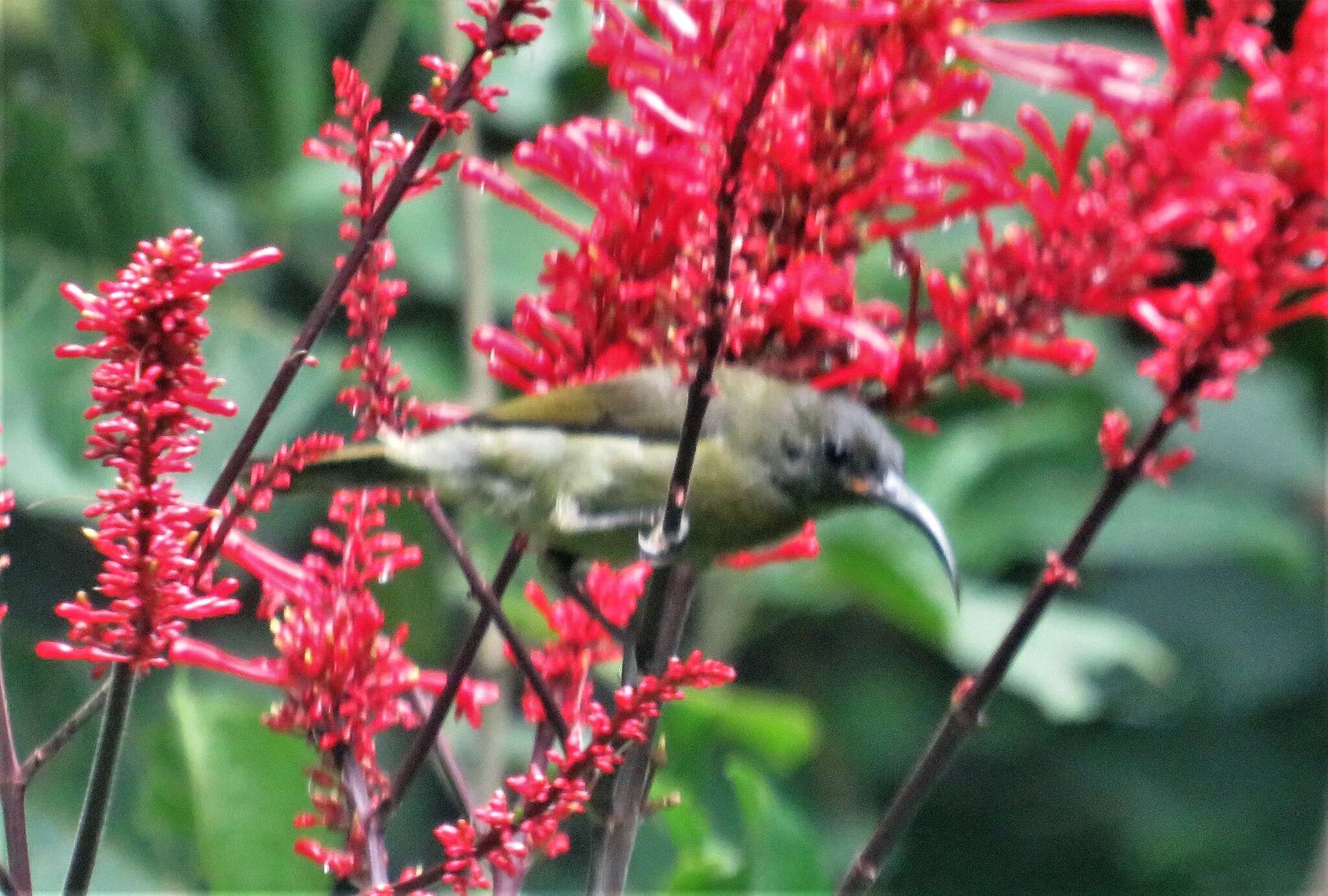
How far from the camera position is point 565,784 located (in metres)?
0.70

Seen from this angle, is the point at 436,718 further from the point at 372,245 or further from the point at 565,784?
the point at 372,245

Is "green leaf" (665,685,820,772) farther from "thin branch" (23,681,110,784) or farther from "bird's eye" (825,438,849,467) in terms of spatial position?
"thin branch" (23,681,110,784)

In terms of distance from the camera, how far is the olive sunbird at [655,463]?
1.12 metres

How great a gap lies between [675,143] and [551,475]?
44 centimetres

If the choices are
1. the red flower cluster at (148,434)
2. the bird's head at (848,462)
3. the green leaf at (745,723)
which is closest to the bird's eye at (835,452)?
the bird's head at (848,462)

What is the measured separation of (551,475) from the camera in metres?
1.18

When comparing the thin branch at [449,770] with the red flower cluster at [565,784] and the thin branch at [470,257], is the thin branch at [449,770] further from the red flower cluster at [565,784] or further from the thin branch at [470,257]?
the thin branch at [470,257]

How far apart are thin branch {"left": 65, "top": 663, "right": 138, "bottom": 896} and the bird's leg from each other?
347 mm

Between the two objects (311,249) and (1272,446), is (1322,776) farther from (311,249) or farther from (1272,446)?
(311,249)

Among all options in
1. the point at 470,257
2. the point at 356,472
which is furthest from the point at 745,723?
the point at 356,472

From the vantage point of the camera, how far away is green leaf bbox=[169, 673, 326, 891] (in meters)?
1.42

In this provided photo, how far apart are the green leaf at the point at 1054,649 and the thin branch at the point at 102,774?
1455 mm

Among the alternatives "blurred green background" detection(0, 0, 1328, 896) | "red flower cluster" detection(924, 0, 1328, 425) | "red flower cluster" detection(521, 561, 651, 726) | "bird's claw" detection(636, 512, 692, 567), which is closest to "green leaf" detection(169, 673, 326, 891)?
"blurred green background" detection(0, 0, 1328, 896)

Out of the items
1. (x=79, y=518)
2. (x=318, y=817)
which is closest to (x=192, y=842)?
(x=79, y=518)
